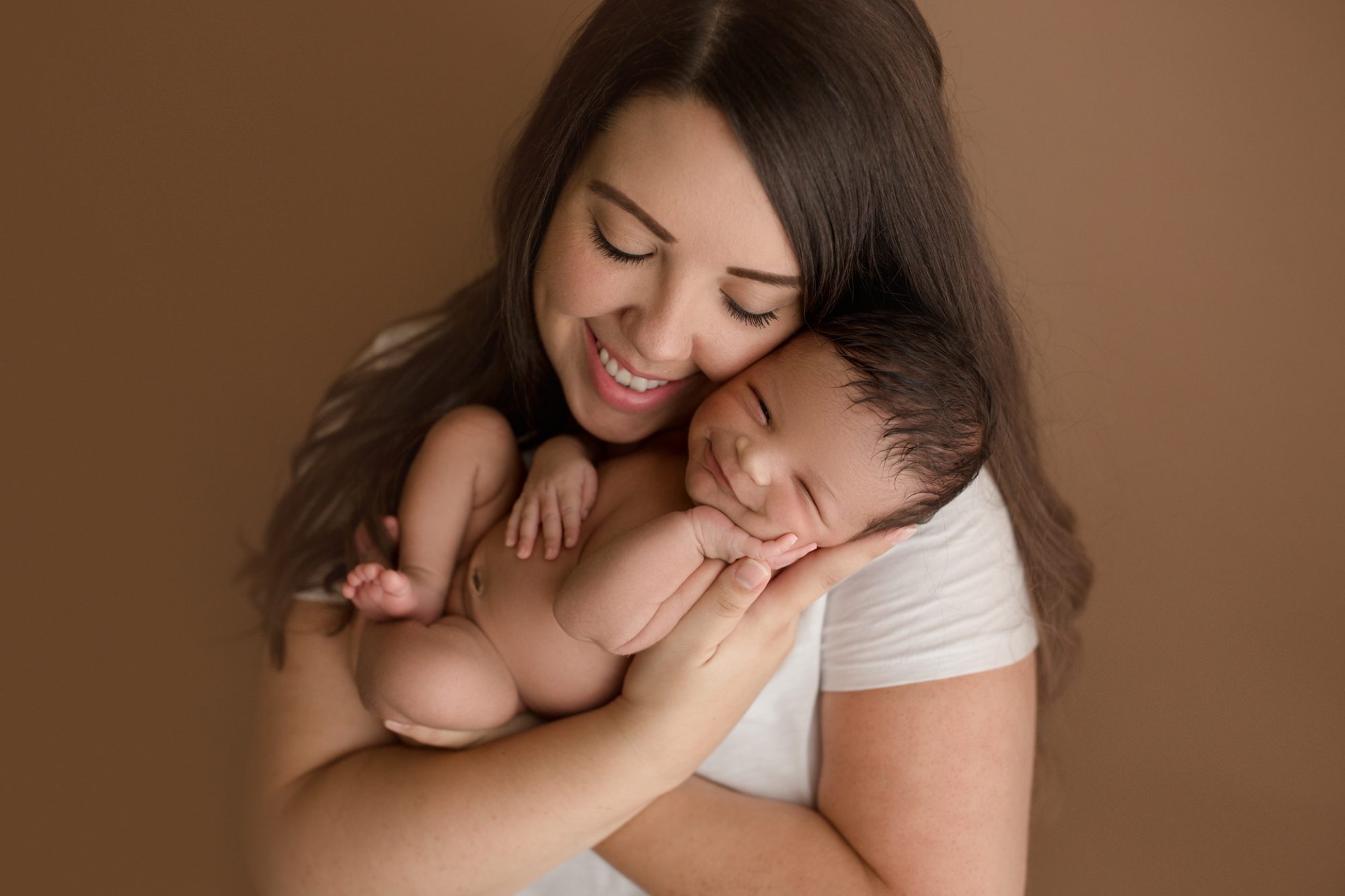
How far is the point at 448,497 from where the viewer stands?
1673 millimetres

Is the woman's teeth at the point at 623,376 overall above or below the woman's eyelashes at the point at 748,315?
below

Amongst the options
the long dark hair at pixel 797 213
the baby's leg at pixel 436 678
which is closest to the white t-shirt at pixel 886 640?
the long dark hair at pixel 797 213

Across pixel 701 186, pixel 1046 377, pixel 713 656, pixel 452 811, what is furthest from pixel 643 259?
pixel 1046 377

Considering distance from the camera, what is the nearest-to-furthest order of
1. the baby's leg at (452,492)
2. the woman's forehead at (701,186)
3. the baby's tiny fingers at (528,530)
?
the woman's forehead at (701,186), the baby's tiny fingers at (528,530), the baby's leg at (452,492)

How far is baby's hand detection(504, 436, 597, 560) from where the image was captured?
1559mm

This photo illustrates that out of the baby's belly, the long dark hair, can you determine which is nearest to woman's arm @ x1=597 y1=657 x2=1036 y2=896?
the baby's belly

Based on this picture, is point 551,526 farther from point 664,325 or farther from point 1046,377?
point 1046,377

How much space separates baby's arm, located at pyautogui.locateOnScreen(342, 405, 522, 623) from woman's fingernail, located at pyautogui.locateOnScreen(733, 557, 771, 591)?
58cm

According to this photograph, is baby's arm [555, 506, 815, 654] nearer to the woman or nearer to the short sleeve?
the woman

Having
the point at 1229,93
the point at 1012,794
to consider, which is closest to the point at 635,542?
the point at 1012,794

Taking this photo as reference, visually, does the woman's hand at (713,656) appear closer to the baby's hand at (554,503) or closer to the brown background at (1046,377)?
the baby's hand at (554,503)

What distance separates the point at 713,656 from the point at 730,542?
17cm

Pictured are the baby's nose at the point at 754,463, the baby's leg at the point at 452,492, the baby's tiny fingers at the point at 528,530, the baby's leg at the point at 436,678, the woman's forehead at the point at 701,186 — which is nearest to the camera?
the woman's forehead at the point at 701,186

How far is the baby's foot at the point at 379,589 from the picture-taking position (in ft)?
4.94
